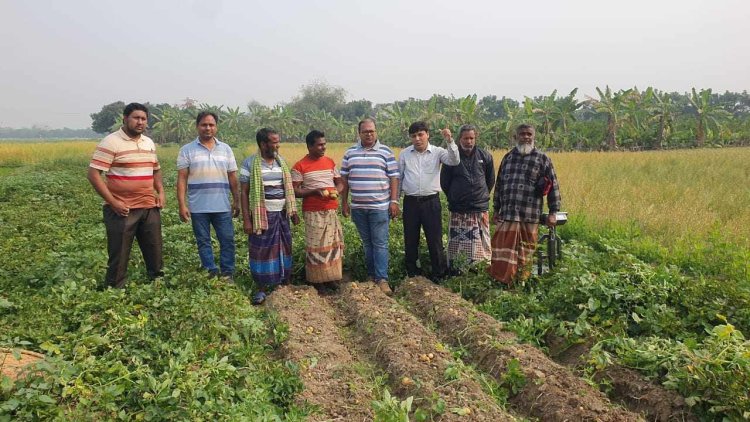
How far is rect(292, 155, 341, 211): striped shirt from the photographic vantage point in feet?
17.2

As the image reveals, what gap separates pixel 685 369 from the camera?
3031 millimetres

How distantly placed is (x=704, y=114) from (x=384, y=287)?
108 feet

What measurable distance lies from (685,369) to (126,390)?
342 centimetres

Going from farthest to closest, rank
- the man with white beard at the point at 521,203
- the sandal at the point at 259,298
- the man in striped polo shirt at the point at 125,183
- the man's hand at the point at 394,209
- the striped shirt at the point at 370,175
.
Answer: the man's hand at the point at 394,209
the striped shirt at the point at 370,175
the man with white beard at the point at 521,203
the sandal at the point at 259,298
the man in striped polo shirt at the point at 125,183

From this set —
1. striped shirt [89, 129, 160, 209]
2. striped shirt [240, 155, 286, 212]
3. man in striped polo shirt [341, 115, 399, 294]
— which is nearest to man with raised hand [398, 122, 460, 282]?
man in striped polo shirt [341, 115, 399, 294]

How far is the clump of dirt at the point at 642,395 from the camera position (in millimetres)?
2945

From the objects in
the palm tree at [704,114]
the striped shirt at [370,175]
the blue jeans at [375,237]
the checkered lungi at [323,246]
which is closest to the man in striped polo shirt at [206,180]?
the checkered lungi at [323,246]

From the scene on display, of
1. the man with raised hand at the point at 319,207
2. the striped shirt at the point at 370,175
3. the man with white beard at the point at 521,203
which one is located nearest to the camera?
the man with white beard at the point at 521,203

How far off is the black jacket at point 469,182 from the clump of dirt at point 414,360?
1.47 metres

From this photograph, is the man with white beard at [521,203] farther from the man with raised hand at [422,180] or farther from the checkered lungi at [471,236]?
the man with raised hand at [422,180]

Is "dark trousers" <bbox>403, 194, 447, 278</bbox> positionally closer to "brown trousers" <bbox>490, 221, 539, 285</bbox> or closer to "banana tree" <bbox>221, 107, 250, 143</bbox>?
"brown trousers" <bbox>490, 221, 539, 285</bbox>

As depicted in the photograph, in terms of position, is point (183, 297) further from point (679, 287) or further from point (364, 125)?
point (679, 287)

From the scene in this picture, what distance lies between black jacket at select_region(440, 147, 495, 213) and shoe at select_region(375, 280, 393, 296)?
1.23 m

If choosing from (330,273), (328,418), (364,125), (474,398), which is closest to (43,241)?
(330,273)
